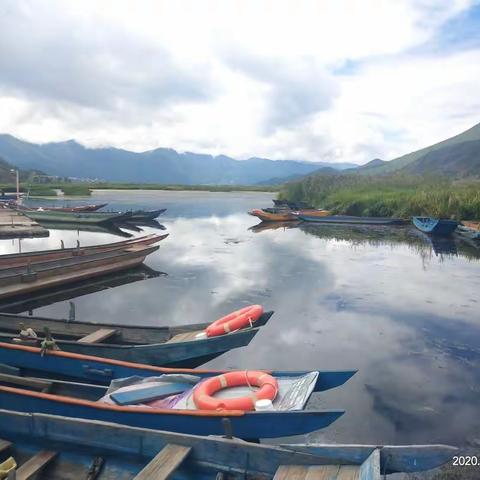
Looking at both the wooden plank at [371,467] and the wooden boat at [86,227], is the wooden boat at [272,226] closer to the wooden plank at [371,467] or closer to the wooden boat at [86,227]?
the wooden boat at [86,227]

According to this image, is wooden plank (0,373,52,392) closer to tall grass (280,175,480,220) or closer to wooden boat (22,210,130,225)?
wooden boat (22,210,130,225)

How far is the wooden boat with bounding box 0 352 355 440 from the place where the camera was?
20.6ft

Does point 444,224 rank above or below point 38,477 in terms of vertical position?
above

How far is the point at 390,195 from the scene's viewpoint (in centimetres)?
4641

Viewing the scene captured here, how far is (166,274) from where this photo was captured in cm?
2133

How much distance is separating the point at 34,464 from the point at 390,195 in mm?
45043

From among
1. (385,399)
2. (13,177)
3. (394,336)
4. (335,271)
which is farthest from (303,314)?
(13,177)

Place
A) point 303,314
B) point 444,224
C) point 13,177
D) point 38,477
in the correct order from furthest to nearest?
point 13,177 → point 444,224 → point 303,314 → point 38,477

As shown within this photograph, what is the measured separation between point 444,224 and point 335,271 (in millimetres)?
14520

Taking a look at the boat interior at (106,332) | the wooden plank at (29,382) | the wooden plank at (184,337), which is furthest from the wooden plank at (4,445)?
the wooden plank at (184,337)

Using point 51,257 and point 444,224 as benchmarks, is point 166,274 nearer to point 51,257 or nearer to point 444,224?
point 51,257

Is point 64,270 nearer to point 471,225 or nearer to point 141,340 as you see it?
point 141,340

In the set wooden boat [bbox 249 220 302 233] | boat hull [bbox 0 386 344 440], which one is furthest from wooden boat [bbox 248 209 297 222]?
boat hull [bbox 0 386 344 440]

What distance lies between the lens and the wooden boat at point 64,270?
16750 millimetres
